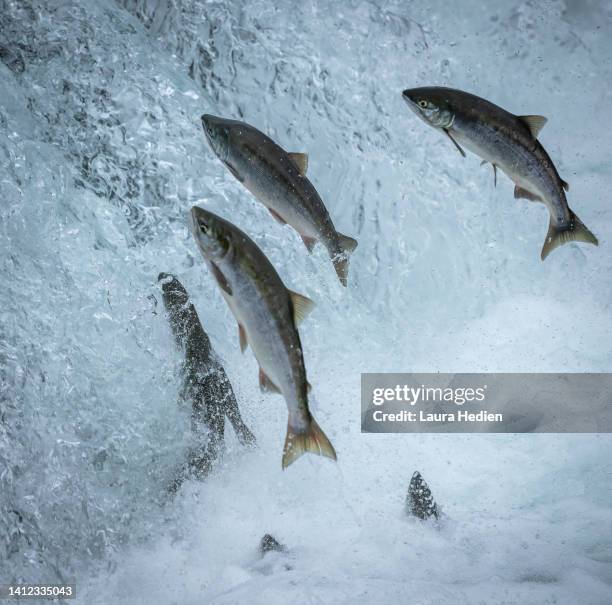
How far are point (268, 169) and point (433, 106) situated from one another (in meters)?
0.56

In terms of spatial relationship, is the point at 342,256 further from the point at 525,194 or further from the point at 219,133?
the point at 525,194

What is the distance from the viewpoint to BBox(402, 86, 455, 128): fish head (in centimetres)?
190

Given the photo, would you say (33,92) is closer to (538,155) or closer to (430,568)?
(538,155)

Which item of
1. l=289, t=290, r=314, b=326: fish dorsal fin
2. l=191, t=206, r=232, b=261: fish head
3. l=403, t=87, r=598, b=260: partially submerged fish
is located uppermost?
l=403, t=87, r=598, b=260: partially submerged fish

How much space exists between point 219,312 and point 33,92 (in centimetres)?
174

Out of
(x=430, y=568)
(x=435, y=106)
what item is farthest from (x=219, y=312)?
(x=435, y=106)

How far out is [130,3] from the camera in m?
4.34

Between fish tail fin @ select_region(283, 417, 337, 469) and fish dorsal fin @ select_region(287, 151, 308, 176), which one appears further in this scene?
fish dorsal fin @ select_region(287, 151, 308, 176)

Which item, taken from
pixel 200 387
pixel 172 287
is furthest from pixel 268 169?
pixel 200 387

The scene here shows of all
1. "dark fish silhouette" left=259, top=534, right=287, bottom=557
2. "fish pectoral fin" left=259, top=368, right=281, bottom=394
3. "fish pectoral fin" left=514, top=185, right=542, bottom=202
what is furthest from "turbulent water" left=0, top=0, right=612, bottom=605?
"fish pectoral fin" left=514, top=185, right=542, bottom=202

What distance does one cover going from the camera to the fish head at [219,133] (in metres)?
1.82

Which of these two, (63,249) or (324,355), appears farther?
(324,355)

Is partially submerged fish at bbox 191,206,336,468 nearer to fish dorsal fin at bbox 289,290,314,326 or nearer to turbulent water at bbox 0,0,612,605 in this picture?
fish dorsal fin at bbox 289,290,314,326

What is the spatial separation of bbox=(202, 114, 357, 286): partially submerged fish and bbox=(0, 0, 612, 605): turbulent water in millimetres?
1693
